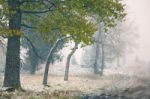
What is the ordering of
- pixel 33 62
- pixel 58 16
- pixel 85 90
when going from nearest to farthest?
1. pixel 58 16
2. pixel 85 90
3. pixel 33 62

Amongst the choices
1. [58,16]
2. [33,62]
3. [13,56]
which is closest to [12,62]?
[13,56]

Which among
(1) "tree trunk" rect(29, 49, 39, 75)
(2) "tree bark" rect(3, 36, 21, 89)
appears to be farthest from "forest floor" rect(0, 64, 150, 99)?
(1) "tree trunk" rect(29, 49, 39, 75)

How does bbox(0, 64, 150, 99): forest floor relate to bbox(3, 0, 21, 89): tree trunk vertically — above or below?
below

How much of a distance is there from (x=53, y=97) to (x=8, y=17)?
4.92m

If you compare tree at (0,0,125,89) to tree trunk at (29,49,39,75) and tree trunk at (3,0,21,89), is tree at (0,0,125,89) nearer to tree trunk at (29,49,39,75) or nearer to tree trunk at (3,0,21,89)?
tree trunk at (3,0,21,89)

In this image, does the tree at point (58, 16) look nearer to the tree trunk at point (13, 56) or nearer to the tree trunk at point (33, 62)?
the tree trunk at point (13, 56)

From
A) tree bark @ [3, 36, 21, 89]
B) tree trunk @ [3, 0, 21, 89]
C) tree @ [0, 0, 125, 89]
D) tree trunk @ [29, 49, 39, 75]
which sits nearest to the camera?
tree @ [0, 0, 125, 89]

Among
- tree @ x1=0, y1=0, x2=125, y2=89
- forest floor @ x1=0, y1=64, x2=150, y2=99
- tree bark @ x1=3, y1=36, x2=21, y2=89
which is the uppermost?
tree @ x1=0, y1=0, x2=125, y2=89

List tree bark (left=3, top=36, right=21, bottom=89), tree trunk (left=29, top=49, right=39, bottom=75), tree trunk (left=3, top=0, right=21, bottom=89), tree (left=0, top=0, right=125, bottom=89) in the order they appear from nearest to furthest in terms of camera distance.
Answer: tree (left=0, top=0, right=125, bottom=89) < tree trunk (left=3, top=0, right=21, bottom=89) < tree bark (left=3, top=36, right=21, bottom=89) < tree trunk (left=29, top=49, right=39, bottom=75)

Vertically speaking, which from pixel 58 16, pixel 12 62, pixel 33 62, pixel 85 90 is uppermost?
pixel 58 16

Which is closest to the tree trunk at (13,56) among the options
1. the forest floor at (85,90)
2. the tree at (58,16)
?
the tree at (58,16)

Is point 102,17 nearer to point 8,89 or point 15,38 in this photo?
point 15,38

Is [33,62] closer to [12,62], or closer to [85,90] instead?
[85,90]

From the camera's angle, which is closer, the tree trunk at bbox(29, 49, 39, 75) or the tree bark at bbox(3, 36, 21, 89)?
the tree bark at bbox(3, 36, 21, 89)
